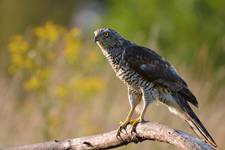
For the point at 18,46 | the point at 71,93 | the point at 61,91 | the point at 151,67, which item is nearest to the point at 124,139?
the point at 151,67

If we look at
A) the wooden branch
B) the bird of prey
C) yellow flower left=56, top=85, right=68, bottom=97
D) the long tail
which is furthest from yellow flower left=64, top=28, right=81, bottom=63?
the wooden branch

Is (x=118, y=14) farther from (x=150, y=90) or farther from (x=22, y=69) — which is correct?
(x=150, y=90)

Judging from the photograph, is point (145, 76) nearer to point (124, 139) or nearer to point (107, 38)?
point (107, 38)

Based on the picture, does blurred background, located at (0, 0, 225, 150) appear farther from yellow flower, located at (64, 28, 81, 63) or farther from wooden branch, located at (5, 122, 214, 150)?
wooden branch, located at (5, 122, 214, 150)

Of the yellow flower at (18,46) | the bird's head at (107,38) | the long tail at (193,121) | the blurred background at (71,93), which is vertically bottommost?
the long tail at (193,121)

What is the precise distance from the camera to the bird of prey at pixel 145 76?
244 inches

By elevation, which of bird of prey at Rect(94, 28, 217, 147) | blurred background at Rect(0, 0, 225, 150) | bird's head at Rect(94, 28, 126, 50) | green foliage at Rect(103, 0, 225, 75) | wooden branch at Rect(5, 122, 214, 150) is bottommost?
wooden branch at Rect(5, 122, 214, 150)

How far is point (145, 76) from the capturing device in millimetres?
6324

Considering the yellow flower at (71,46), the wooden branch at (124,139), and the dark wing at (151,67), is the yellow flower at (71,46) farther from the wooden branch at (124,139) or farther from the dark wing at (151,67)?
the wooden branch at (124,139)

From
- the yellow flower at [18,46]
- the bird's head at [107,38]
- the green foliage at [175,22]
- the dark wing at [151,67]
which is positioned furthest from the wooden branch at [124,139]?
the green foliage at [175,22]

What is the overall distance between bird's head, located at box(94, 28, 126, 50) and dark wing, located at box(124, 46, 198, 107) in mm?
98

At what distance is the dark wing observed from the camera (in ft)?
20.6

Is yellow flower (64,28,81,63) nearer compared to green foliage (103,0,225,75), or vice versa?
yellow flower (64,28,81,63)

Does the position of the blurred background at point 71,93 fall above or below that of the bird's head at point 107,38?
above
